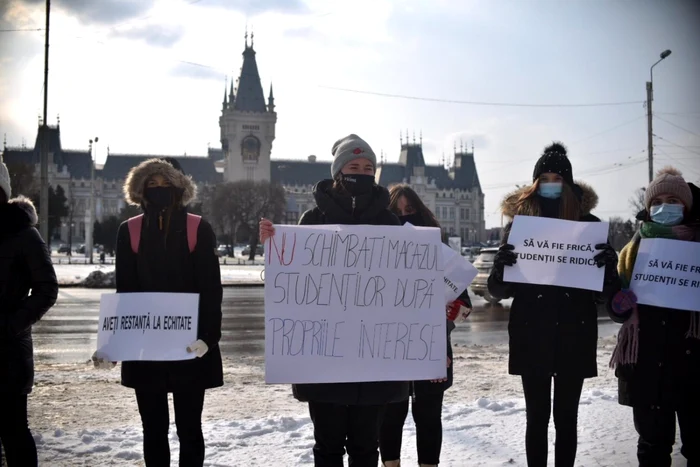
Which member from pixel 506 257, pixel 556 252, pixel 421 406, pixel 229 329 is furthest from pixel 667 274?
pixel 229 329

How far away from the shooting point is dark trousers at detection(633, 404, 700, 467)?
407cm

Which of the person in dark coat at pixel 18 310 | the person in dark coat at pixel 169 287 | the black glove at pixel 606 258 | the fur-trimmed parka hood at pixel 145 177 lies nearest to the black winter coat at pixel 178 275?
the person in dark coat at pixel 169 287

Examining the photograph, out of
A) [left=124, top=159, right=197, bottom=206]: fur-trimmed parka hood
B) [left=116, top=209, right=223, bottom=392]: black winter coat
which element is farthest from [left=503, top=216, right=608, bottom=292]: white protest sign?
[left=124, top=159, right=197, bottom=206]: fur-trimmed parka hood

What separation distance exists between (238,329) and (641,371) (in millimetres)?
9900

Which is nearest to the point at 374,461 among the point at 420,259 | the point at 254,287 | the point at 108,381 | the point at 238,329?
the point at 420,259

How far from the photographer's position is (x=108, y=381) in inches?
313

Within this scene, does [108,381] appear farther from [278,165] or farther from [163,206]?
[278,165]

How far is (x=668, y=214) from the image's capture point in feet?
14.2

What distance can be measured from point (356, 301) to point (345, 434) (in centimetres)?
70

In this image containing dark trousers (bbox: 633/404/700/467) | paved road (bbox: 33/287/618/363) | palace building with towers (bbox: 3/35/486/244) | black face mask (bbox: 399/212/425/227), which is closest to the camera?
dark trousers (bbox: 633/404/700/467)

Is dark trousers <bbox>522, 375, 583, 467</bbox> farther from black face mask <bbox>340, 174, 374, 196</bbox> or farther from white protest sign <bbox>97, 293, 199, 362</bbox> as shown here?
white protest sign <bbox>97, 293, 199, 362</bbox>

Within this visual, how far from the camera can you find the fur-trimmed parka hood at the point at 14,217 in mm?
3941

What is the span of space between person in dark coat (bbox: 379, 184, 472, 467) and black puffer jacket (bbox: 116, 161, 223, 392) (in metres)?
1.20

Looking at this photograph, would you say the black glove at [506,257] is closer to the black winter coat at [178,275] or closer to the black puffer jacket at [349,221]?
the black puffer jacket at [349,221]
